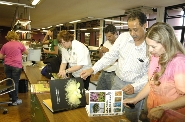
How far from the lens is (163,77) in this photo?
123cm

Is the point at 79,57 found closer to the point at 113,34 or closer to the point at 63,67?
the point at 63,67

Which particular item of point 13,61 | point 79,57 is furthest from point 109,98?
point 13,61

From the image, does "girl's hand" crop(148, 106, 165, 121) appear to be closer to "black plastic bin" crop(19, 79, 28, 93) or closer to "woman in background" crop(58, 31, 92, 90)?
"woman in background" crop(58, 31, 92, 90)

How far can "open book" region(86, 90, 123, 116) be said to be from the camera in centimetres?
130

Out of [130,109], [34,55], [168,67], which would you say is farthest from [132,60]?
[34,55]

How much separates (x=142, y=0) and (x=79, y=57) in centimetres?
392

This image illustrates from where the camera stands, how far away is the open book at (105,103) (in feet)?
4.25

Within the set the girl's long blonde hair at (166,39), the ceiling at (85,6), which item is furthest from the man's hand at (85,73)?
the ceiling at (85,6)

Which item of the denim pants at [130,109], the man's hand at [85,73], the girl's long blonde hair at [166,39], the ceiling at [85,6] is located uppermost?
the ceiling at [85,6]

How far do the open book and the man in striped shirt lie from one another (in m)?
0.31

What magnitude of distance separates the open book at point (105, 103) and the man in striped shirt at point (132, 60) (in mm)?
315

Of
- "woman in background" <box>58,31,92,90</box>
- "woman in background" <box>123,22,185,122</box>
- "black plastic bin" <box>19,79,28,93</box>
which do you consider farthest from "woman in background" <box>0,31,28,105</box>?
"woman in background" <box>123,22,185,122</box>

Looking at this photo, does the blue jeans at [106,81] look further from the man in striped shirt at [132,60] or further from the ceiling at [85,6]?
the ceiling at [85,6]

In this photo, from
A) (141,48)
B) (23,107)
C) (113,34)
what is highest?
(113,34)
